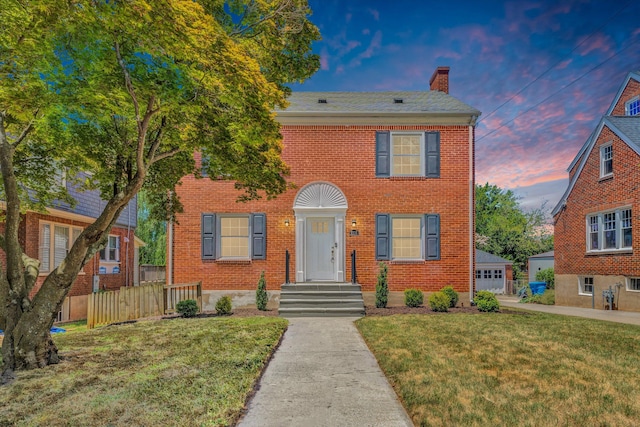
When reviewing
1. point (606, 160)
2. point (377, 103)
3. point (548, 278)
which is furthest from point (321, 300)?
point (548, 278)

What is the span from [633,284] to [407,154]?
32.4 feet

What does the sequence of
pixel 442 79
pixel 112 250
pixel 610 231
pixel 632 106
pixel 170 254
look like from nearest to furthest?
pixel 170 254 → pixel 610 231 → pixel 442 79 → pixel 112 250 → pixel 632 106

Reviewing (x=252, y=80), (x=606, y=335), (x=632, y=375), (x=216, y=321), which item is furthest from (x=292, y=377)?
(x=606, y=335)

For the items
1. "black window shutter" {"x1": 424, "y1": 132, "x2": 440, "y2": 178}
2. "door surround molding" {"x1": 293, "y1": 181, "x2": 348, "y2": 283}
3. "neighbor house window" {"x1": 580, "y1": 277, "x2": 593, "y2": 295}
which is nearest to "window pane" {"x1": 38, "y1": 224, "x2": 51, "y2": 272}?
"door surround molding" {"x1": 293, "y1": 181, "x2": 348, "y2": 283}

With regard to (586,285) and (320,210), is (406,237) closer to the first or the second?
(320,210)

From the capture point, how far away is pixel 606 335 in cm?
795

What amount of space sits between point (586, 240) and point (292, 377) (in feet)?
54.5

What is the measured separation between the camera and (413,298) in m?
11.7

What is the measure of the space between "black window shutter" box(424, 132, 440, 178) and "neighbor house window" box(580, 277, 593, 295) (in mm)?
9917

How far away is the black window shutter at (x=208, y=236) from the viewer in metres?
12.2

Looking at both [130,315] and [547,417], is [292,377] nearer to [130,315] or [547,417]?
[547,417]

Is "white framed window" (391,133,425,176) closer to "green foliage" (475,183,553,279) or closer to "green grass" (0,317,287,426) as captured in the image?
"green grass" (0,317,287,426)

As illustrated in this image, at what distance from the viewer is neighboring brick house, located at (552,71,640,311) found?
14016mm

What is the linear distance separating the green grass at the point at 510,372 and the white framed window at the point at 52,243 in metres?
11.5
